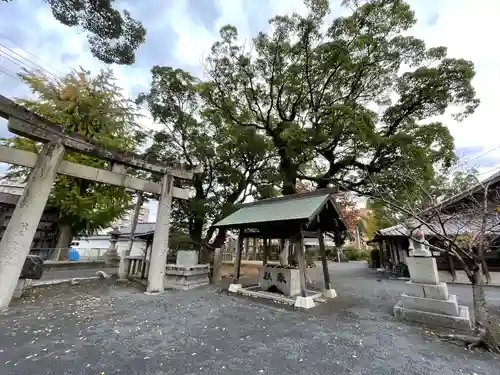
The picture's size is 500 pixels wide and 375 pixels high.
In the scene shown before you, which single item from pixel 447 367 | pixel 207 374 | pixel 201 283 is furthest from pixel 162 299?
pixel 447 367

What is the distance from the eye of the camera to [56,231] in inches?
→ 515

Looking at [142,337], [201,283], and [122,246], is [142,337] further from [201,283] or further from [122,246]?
[122,246]

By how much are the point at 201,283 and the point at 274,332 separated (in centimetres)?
567

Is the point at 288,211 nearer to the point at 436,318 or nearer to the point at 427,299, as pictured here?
the point at 427,299

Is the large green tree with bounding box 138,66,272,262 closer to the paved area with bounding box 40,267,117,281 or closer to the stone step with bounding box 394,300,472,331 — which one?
the paved area with bounding box 40,267,117,281

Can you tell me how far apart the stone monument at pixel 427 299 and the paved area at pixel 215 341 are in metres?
0.43

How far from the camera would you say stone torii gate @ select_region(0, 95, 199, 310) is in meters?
5.17

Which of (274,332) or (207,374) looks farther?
(274,332)

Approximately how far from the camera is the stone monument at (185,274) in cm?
834

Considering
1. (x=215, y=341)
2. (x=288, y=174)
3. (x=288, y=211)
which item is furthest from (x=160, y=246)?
(x=288, y=174)

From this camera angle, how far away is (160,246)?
24.5 feet

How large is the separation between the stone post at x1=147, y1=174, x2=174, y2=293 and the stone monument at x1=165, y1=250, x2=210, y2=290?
38.6 inches

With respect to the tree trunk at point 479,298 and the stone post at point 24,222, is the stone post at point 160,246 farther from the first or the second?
the tree trunk at point 479,298

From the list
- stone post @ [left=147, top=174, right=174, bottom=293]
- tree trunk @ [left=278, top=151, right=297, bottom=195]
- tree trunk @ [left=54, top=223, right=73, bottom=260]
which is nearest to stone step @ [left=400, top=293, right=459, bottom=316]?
stone post @ [left=147, top=174, right=174, bottom=293]
